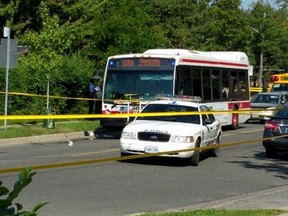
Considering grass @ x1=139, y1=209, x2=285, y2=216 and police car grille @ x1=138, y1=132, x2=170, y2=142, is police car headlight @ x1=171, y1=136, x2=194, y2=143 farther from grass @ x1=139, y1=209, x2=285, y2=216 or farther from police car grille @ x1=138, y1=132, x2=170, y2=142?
grass @ x1=139, y1=209, x2=285, y2=216

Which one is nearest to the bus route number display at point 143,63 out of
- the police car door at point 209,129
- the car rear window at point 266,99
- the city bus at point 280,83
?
the police car door at point 209,129

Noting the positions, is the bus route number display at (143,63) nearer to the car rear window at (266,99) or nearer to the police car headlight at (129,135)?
the police car headlight at (129,135)

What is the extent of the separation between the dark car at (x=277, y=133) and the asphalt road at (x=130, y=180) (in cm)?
39

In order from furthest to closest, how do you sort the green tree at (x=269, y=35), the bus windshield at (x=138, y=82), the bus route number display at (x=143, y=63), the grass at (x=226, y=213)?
the green tree at (x=269, y=35)
the bus route number display at (x=143, y=63)
the bus windshield at (x=138, y=82)
the grass at (x=226, y=213)

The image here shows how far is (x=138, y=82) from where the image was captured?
72.8ft

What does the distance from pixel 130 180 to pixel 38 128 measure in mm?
10912

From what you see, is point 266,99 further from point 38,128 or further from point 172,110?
point 172,110

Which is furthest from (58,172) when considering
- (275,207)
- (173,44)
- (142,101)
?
(173,44)

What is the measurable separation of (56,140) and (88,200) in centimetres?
1200

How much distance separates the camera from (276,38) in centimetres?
6284

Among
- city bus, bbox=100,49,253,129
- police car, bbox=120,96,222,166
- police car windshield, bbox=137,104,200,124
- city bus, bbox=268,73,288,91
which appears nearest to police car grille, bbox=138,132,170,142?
police car, bbox=120,96,222,166

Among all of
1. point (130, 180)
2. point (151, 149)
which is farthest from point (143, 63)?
point (130, 180)

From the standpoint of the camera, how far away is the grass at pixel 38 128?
2147cm

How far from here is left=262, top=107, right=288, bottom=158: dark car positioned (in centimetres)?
1699
